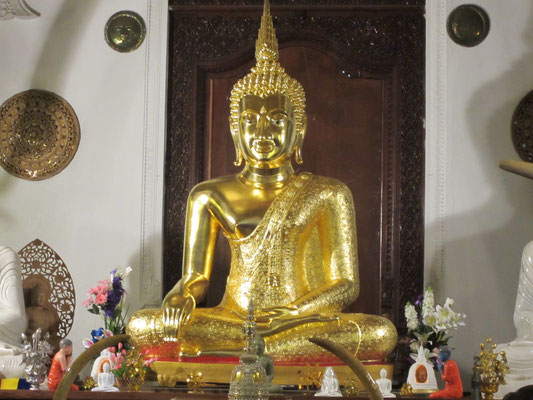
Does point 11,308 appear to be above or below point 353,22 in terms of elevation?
below

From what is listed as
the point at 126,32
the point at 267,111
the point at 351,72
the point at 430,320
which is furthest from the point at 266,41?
the point at 430,320

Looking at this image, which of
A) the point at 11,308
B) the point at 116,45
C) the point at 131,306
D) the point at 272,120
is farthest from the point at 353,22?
the point at 11,308

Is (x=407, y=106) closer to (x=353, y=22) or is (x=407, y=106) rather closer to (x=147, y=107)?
(x=353, y=22)

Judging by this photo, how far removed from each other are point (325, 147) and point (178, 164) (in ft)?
2.86

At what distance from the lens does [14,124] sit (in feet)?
20.2

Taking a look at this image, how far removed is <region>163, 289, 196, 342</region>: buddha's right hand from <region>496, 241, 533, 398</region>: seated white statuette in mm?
Answer: 1514

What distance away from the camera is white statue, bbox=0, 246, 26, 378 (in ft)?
16.9

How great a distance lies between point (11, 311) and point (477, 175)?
2675 mm

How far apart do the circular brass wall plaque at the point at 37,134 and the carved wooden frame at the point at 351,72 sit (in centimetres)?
61

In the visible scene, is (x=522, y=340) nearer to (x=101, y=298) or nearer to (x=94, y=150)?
(x=101, y=298)

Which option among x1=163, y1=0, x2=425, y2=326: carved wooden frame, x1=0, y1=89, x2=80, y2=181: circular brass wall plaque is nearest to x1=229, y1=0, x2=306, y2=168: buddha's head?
x1=163, y1=0, x2=425, y2=326: carved wooden frame

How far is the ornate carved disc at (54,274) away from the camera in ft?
19.5

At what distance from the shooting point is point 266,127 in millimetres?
5426

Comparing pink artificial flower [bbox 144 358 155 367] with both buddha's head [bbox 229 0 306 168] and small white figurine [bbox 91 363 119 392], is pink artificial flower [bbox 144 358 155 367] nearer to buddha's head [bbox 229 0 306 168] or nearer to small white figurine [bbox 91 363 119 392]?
small white figurine [bbox 91 363 119 392]
